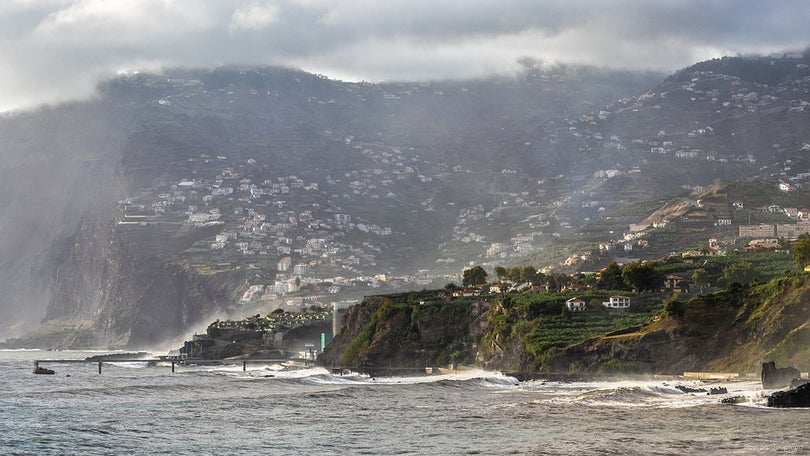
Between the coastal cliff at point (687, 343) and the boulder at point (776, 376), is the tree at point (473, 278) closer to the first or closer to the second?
the coastal cliff at point (687, 343)

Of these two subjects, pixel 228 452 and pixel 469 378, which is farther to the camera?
pixel 469 378

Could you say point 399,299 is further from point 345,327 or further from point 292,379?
point 292,379

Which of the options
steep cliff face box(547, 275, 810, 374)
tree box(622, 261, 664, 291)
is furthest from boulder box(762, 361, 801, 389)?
tree box(622, 261, 664, 291)

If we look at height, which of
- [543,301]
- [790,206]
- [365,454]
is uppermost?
[790,206]

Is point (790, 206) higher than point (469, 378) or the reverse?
higher

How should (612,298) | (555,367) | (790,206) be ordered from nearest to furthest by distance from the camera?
(555,367) < (612,298) < (790,206)

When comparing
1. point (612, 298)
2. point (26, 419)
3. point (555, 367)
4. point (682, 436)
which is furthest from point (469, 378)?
point (682, 436)

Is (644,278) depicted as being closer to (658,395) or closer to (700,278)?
(700,278)

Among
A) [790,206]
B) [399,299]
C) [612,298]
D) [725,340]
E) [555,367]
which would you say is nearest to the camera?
[725,340]

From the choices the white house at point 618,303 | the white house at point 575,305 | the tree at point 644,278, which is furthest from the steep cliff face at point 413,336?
the tree at point 644,278
